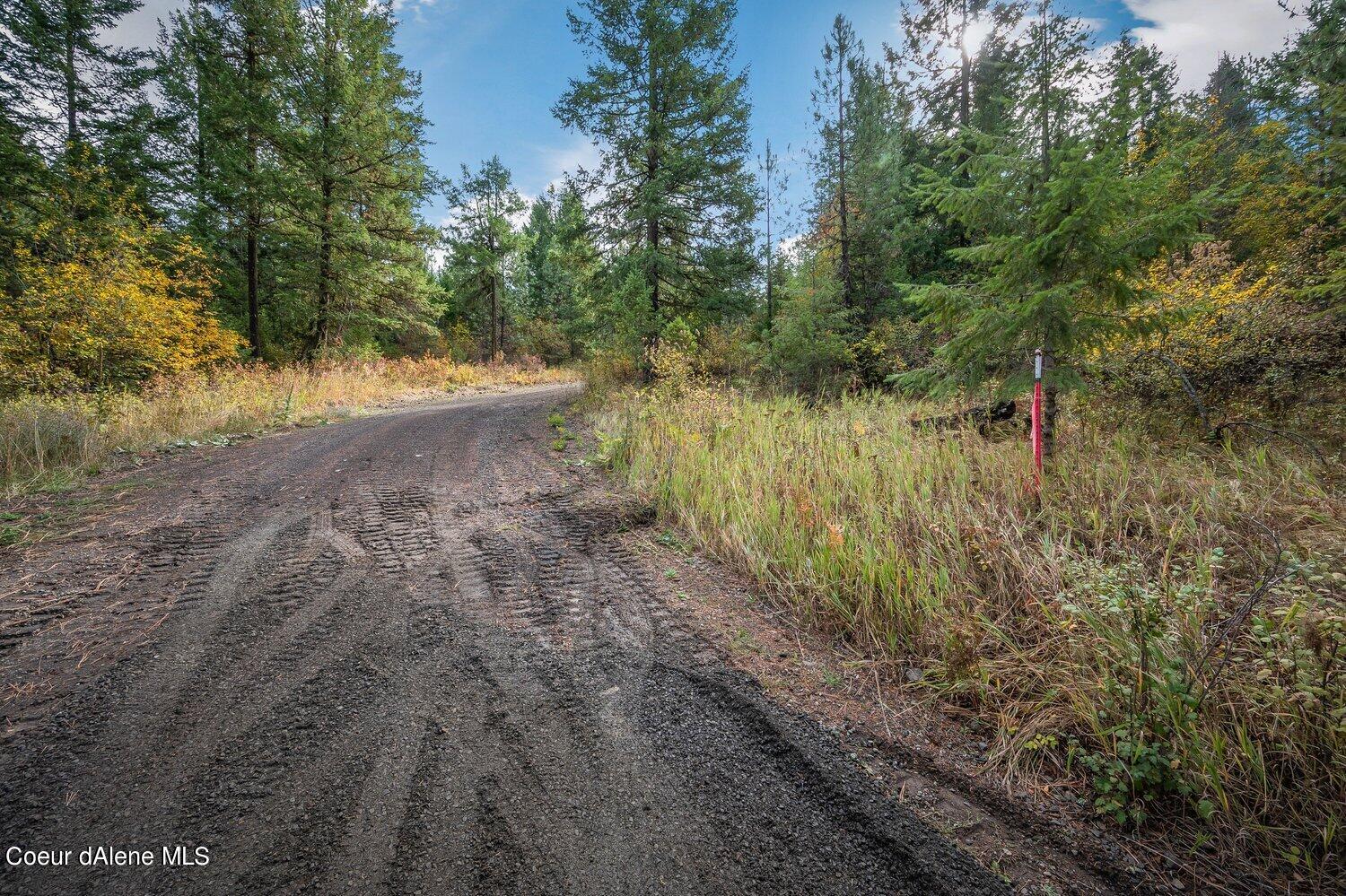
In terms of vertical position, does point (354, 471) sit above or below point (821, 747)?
above

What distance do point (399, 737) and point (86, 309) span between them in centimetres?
1091

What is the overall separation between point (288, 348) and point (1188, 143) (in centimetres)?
2341

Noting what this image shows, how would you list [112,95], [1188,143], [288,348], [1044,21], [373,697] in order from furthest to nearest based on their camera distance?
1. [288,348]
2. [112,95]
3. [1044,21]
4. [1188,143]
5. [373,697]

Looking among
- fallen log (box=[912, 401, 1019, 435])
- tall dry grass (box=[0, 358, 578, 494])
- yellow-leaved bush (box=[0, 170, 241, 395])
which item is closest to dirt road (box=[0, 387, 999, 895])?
tall dry grass (box=[0, 358, 578, 494])

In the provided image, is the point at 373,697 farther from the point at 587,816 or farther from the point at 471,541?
the point at 471,541

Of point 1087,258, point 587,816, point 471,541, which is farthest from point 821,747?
point 1087,258

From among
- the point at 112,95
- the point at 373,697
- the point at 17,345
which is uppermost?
the point at 112,95

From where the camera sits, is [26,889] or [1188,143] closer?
[26,889]

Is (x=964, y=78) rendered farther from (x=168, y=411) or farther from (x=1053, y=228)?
(x=168, y=411)

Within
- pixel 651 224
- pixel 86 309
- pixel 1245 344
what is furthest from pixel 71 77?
pixel 1245 344

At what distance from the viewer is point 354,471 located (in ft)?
18.1

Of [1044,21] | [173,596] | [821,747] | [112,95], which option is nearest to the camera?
[821,747]

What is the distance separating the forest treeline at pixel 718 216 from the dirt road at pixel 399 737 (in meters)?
4.05

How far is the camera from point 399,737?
1864 millimetres
